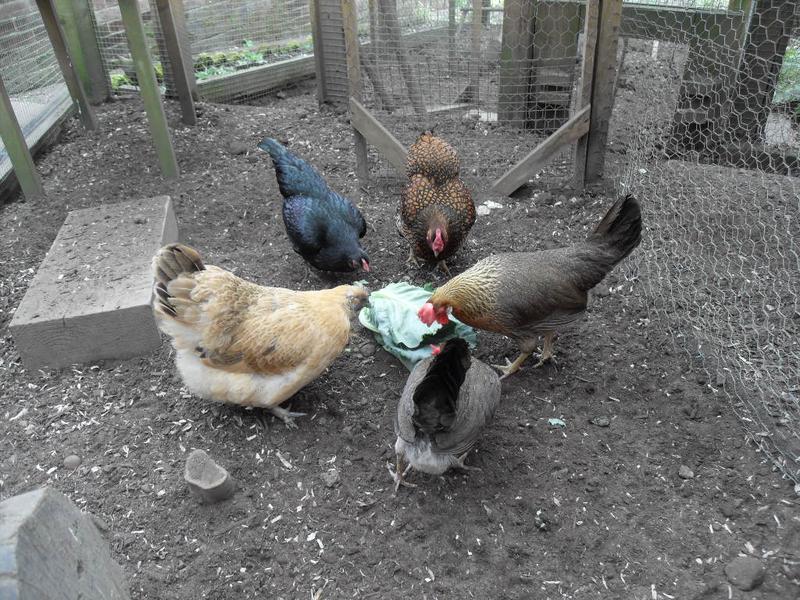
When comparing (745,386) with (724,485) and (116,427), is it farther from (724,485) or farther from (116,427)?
(116,427)

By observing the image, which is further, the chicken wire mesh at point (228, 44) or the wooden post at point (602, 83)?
the chicken wire mesh at point (228, 44)

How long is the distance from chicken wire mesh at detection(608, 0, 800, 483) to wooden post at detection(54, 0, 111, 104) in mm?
6061

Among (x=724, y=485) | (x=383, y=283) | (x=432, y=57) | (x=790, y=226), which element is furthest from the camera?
(x=432, y=57)

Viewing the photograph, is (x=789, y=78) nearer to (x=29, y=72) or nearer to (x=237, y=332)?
(x=237, y=332)

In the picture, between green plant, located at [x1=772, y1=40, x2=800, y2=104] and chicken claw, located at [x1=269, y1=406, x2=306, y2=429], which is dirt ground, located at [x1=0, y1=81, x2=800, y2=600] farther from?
green plant, located at [x1=772, y1=40, x2=800, y2=104]

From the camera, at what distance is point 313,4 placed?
6.84 metres

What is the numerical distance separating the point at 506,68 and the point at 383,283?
2855mm

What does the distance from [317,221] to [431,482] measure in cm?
218

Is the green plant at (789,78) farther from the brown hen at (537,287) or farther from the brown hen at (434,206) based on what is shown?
the brown hen at (434,206)

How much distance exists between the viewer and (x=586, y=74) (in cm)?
467

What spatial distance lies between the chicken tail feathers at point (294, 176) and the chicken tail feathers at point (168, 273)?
1.80 m

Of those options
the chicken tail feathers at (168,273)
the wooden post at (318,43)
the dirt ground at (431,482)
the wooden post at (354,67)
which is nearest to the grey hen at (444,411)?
the dirt ground at (431,482)

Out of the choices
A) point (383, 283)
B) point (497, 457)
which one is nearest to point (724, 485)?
point (497, 457)

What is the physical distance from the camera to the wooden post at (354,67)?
15.8 ft
